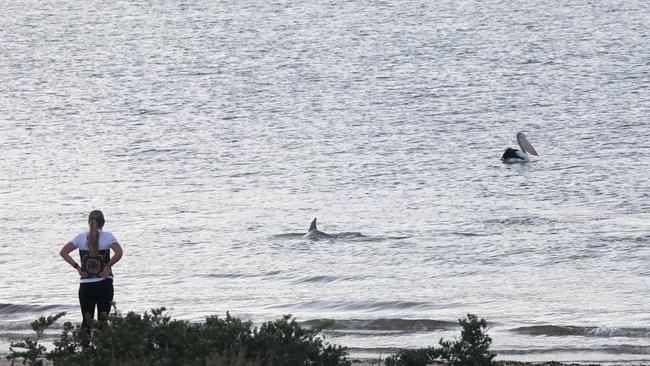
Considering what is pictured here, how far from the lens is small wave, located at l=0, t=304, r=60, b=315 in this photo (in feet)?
56.5

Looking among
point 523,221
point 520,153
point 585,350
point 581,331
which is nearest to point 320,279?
point 581,331

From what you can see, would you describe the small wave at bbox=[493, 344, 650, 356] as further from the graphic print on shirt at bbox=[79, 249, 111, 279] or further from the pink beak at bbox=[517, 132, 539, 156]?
the pink beak at bbox=[517, 132, 539, 156]

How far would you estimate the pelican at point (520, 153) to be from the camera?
31.1 metres

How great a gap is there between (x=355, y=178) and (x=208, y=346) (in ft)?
70.0

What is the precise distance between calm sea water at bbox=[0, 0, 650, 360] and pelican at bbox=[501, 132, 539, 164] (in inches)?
11.8

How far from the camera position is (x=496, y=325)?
15.6 m

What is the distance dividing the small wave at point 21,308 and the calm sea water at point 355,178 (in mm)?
40

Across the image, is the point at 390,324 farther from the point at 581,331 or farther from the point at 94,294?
the point at 94,294

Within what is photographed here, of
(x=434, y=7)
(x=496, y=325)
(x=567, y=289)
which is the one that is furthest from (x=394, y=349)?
(x=434, y=7)

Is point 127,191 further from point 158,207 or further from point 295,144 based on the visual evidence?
point 295,144

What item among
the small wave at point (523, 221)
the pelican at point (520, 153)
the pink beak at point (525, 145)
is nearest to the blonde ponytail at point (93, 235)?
the small wave at point (523, 221)

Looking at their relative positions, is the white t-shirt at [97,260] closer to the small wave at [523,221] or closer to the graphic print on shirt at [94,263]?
the graphic print on shirt at [94,263]

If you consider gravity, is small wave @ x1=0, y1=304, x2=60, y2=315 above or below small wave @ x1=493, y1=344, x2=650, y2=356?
above

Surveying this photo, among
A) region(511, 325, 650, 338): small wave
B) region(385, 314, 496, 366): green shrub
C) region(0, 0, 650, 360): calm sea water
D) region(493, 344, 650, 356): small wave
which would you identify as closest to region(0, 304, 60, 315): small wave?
region(0, 0, 650, 360): calm sea water
